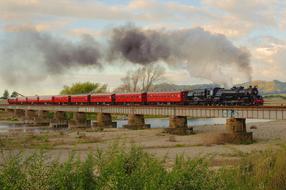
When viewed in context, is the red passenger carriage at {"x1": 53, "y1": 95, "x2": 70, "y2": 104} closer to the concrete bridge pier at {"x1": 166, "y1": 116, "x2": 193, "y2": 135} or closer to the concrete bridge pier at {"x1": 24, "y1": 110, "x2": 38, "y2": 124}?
the concrete bridge pier at {"x1": 24, "y1": 110, "x2": 38, "y2": 124}

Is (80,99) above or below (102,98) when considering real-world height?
below

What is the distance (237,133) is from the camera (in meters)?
44.6

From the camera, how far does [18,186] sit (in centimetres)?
1191

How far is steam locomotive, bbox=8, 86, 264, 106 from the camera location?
4700 cm

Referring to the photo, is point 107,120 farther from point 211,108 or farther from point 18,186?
point 18,186

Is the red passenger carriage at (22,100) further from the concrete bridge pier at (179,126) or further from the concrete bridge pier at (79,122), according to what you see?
the concrete bridge pier at (179,126)

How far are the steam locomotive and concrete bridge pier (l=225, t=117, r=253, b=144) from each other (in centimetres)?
289

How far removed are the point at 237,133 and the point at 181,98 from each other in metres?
13.3

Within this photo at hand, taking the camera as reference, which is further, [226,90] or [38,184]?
[226,90]

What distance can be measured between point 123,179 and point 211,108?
119 ft

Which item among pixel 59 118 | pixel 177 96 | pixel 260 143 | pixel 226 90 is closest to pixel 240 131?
pixel 260 143

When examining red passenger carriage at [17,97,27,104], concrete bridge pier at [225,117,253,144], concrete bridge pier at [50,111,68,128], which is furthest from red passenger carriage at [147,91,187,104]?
red passenger carriage at [17,97,27,104]

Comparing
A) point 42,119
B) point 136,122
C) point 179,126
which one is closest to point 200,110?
point 179,126

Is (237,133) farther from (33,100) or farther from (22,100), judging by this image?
(22,100)
